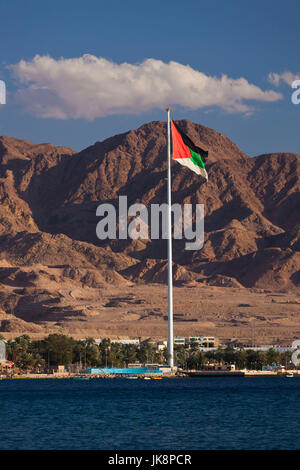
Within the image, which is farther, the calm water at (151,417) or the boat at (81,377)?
the boat at (81,377)

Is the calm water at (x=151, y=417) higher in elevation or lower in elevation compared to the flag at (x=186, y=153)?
lower

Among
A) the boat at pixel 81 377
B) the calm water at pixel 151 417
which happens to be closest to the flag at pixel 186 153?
the calm water at pixel 151 417

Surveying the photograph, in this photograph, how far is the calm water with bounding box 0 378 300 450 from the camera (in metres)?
59.2

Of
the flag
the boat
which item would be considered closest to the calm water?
the flag

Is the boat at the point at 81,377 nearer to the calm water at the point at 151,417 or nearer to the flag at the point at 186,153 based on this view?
the calm water at the point at 151,417

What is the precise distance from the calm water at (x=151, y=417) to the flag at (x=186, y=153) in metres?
22.5

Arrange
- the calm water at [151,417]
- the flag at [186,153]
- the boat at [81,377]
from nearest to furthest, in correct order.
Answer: the calm water at [151,417]
the flag at [186,153]
the boat at [81,377]

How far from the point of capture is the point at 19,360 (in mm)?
160125

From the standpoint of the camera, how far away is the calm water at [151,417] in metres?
59.2

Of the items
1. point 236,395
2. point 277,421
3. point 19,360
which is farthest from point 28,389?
point 277,421

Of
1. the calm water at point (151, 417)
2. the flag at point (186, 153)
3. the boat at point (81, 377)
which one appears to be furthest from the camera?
the boat at point (81, 377)

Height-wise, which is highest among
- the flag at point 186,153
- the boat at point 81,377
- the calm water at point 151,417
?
the flag at point 186,153

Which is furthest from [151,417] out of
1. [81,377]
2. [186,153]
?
[81,377]

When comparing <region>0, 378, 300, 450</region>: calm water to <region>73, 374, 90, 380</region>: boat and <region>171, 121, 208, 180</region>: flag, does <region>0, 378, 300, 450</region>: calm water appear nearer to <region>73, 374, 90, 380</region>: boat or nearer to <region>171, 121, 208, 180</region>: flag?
<region>171, 121, 208, 180</region>: flag
